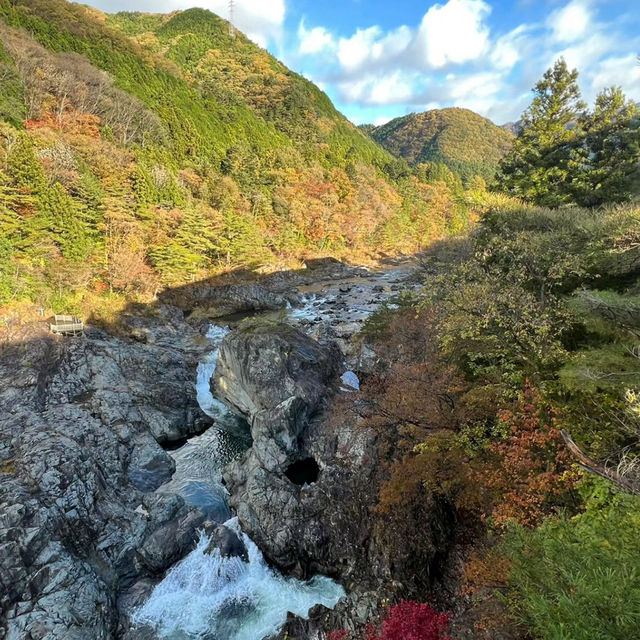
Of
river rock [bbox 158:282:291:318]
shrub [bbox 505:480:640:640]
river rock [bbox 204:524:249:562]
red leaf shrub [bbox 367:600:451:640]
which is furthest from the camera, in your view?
river rock [bbox 158:282:291:318]

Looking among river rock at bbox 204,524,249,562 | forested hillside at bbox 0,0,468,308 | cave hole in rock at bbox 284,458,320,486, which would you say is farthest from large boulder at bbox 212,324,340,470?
forested hillside at bbox 0,0,468,308

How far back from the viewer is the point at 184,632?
449 inches

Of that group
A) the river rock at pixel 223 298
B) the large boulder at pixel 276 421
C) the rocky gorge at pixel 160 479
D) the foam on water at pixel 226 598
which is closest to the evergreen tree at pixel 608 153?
the rocky gorge at pixel 160 479

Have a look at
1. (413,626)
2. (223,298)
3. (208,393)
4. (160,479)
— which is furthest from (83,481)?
(223,298)

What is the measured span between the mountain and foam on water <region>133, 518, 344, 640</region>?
146560mm

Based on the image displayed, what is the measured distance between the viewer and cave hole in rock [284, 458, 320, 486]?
16031 millimetres

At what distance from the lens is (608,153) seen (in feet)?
76.9

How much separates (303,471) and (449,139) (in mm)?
176939

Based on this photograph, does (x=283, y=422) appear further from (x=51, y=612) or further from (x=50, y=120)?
(x=50, y=120)

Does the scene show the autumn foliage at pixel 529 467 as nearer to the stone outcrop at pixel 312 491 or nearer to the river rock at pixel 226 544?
the stone outcrop at pixel 312 491

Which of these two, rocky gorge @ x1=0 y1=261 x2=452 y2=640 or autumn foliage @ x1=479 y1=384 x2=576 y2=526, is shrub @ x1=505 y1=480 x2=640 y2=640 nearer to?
autumn foliage @ x1=479 y1=384 x2=576 y2=526

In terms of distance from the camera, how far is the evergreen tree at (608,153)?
890 inches

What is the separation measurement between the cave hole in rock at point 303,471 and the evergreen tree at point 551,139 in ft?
74.1

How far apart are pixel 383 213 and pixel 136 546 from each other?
72.4 meters
